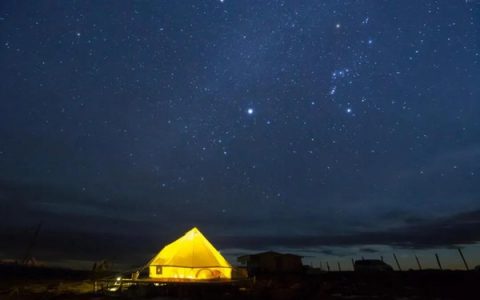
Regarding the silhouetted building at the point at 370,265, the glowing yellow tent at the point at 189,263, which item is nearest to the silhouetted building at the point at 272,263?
the silhouetted building at the point at 370,265

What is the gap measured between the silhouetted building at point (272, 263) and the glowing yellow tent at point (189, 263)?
2452 cm

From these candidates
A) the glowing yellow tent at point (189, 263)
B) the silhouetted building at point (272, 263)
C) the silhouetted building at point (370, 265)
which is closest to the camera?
the glowing yellow tent at point (189, 263)

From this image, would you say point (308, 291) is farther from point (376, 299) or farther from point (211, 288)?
point (211, 288)

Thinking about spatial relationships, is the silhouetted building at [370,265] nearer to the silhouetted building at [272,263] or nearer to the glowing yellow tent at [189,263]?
the silhouetted building at [272,263]

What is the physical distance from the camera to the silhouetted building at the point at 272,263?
42.0 meters

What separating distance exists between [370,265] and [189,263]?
32795 millimetres

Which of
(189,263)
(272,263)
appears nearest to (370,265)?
(272,263)

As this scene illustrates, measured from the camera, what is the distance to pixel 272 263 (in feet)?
140

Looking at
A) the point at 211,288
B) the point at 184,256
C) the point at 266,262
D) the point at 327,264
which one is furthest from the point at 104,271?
the point at 327,264

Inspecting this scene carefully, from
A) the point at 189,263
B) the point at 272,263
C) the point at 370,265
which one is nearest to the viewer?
the point at 189,263

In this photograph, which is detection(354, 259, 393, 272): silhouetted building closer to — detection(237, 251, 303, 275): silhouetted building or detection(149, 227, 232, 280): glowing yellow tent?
detection(237, 251, 303, 275): silhouetted building

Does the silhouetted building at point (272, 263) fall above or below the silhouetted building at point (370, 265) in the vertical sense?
above

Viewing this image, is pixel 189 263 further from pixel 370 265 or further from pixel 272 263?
pixel 370 265

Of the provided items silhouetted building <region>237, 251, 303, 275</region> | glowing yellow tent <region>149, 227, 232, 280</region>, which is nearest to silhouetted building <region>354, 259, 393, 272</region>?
silhouetted building <region>237, 251, 303, 275</region>
